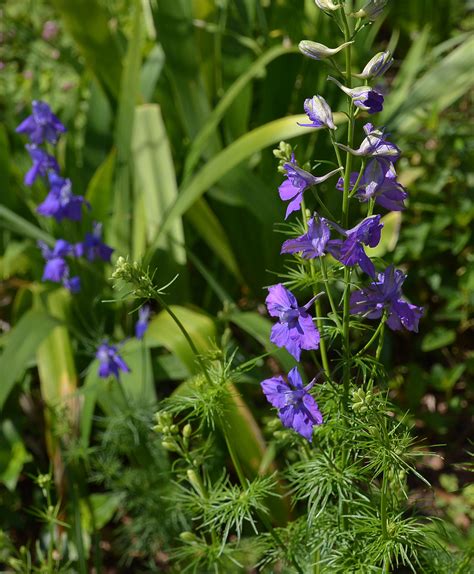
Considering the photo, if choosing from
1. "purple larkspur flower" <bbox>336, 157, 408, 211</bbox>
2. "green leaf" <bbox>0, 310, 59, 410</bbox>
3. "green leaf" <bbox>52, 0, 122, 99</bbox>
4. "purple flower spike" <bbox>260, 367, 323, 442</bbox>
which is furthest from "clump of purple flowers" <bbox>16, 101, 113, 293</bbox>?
"purple larkspur flower" <bbox>336, 157, 408, 211</bbox>

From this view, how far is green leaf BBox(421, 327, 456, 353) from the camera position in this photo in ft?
7.83

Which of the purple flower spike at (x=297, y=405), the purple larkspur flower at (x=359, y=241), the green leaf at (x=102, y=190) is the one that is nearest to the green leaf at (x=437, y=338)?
the green leaf at (x=102, y=190)

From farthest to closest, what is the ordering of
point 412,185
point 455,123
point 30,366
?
point 455,123
point 412,185
point 30,366

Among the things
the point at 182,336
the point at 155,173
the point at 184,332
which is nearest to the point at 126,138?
the point at 155,173

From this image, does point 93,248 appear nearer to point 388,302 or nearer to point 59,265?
point 59,265

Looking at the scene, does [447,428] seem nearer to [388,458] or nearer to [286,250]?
[388,458]

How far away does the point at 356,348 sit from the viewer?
2352mm

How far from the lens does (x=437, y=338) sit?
2414mm

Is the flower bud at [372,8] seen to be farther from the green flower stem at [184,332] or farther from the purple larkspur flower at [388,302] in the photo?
the green flower stem at [184,332]

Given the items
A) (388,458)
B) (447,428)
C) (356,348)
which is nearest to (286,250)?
(388,458)

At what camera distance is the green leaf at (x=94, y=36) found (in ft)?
8.51

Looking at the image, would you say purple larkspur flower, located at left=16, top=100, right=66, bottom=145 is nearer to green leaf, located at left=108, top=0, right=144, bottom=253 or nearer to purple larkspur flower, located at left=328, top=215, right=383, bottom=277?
green leaf, located at left=108, top=0, right=144, bottom=253

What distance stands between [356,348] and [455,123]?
0.96 m

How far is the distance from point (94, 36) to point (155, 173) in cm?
55
